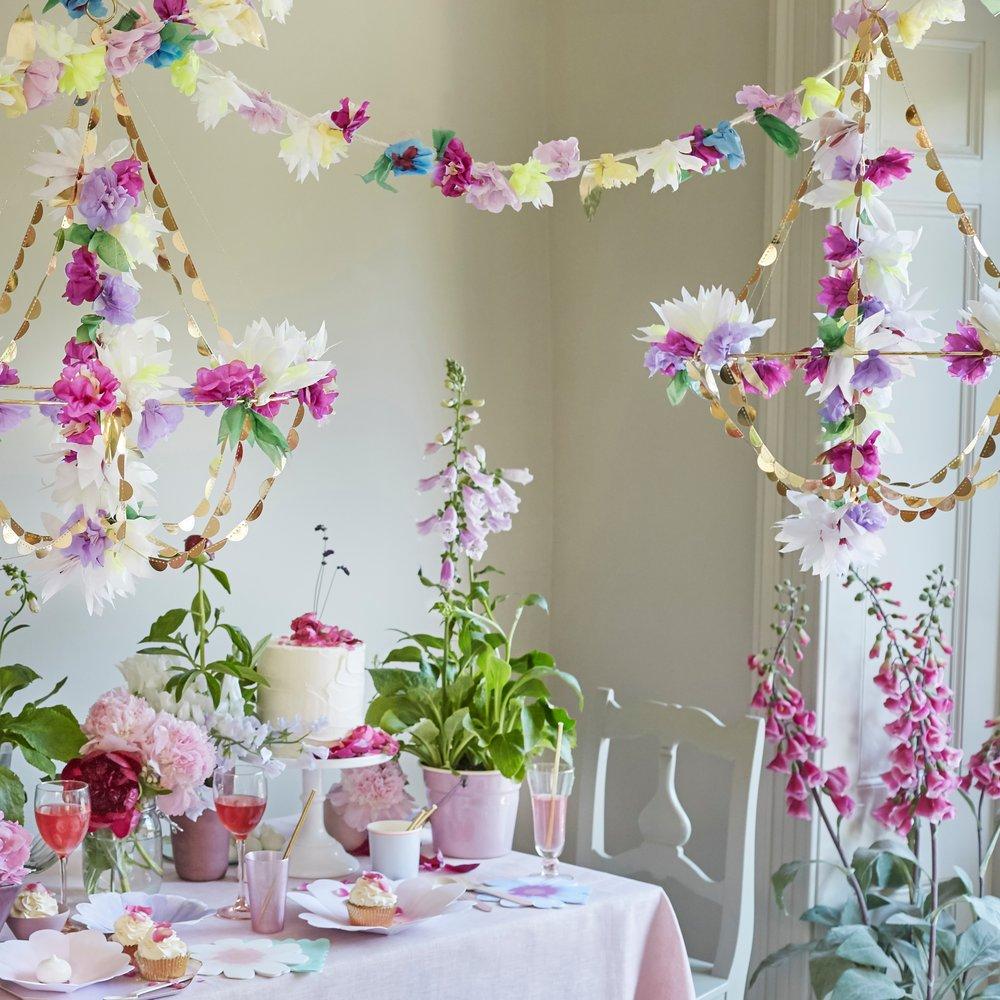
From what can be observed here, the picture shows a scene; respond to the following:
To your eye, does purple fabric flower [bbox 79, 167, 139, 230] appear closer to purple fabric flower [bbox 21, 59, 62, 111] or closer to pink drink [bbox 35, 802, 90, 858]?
purple fabric flower [bbox 21, 59, 62, 111]

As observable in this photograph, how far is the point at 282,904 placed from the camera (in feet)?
6.07

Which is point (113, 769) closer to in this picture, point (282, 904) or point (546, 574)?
point (282, 904)

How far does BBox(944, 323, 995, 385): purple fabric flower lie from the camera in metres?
1.28

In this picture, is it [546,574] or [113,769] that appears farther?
[546,574]

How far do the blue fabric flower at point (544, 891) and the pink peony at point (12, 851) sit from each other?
68 cm

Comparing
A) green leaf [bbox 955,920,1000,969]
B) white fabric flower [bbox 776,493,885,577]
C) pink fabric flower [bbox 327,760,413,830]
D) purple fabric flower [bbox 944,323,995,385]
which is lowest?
green leaf [bbox 955,920,1000,969]

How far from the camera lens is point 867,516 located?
4.44 ft

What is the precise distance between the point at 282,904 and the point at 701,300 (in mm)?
1018

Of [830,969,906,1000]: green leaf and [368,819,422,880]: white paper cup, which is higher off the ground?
[368,819,422,880]: white paper cup

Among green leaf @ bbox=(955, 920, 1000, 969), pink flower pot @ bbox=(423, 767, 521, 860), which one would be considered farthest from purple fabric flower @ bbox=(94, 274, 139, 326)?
green leaf @ bbox=(955, 920, 1000, 969)

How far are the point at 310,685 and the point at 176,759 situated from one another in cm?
31

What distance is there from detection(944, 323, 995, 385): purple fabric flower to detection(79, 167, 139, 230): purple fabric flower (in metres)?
0.83

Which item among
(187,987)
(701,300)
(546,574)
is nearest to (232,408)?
(701,300)

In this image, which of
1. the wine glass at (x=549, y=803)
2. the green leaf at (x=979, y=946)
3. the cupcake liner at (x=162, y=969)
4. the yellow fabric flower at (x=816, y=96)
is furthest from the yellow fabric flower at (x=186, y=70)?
the green leaf at (x=979, y=946)
